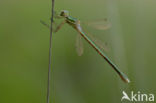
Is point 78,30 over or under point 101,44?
over

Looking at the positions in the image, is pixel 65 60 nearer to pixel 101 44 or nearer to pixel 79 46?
pixel 79 46

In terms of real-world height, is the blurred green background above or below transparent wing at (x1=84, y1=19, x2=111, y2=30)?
below

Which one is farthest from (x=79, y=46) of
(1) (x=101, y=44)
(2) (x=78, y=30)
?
(1) (x=101, y=44)

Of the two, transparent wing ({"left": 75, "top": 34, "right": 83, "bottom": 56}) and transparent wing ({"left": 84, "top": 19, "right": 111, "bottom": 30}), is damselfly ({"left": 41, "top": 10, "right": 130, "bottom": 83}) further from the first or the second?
transparent wing ({"left": 84, "top": 19, "right": 111, "bottom": 30})

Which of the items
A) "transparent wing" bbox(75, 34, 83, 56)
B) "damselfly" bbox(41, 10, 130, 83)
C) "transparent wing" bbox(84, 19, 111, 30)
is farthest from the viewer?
"transparent wing" bbox(84, 19, 111, 30)

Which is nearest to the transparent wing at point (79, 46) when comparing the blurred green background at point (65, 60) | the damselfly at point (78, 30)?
Result: the damselfly at point (78, 30)

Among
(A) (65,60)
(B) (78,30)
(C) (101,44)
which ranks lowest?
(A) (65,60)

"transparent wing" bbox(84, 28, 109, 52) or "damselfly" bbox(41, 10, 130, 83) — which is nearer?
"damselfly" bbox(41, 10, 130, 83)

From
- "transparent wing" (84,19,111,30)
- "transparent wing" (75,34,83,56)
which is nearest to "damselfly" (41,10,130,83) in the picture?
"transparent wing" (75,34,83,56)

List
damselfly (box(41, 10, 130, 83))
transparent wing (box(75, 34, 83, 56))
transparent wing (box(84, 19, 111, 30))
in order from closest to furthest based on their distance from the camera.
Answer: damselfly (box(41, 10, 130, 83)) < transparent wing (box(75, 34, 83, 56)) < transparent wing (box(84, 19, 111, 30))
